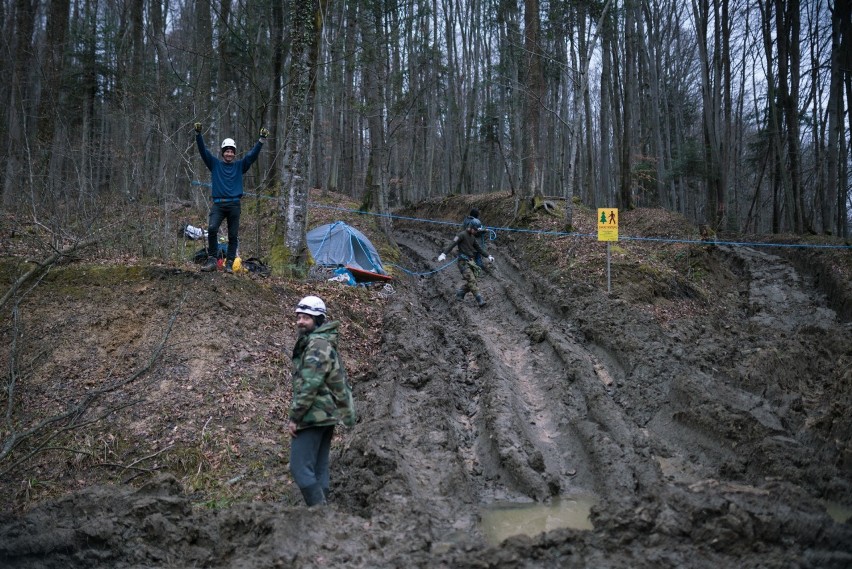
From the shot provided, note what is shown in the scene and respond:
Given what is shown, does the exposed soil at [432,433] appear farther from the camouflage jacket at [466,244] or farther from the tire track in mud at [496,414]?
the camouflage jacket at [466,244]

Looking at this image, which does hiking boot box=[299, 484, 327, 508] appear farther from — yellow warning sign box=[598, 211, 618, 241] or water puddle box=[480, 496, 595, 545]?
yellow warning sign box=[598, 211, 618, 241]

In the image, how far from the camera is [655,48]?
113ft

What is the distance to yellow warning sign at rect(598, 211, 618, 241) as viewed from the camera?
11828mm

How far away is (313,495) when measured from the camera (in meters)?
4.97

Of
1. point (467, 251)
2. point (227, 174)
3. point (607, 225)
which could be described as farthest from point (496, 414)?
point (467, 251)

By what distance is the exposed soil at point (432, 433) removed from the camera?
13.8 feet

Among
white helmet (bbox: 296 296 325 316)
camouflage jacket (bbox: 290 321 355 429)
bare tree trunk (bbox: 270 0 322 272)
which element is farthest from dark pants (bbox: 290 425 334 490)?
bare tree trunk (bbox: 270 0 322 272)

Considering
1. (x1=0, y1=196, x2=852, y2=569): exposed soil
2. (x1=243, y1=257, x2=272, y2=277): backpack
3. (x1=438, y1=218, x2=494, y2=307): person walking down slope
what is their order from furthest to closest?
1. (x1=438, y1=218, x2=494, y2=307): person walking down slope
2. (x1=243, y1=257, x2=272, y2=277): backpack
3. (x1=0, y1=196, x2=852, y2=569): exposed soil

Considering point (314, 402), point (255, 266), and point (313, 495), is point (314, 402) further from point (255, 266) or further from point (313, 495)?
point (255, 266)

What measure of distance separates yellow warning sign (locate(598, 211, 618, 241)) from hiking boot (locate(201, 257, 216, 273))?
24.5 feet

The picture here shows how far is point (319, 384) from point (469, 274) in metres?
7.97

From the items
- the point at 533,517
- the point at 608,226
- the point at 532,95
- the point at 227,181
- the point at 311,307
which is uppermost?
the point at 532,95

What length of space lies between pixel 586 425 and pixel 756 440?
1.72 metres

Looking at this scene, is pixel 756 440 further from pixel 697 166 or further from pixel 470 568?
pixel 697 166
